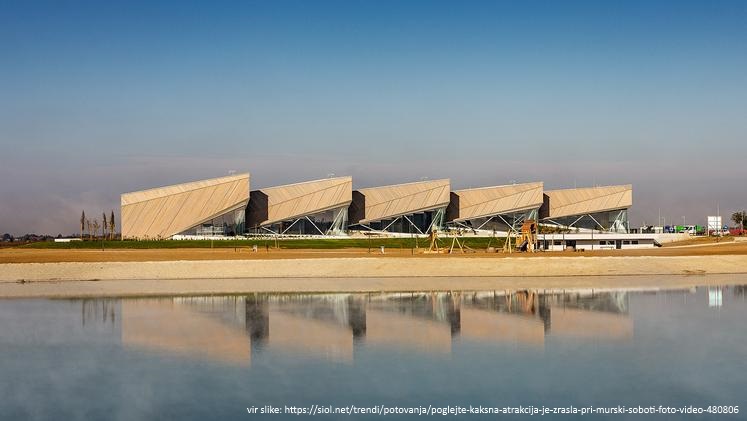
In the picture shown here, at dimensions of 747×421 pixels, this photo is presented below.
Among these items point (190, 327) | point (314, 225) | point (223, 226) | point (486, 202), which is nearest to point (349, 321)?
point (190, 327)

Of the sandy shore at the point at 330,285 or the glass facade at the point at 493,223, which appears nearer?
the sandy shore at the point at 330,285

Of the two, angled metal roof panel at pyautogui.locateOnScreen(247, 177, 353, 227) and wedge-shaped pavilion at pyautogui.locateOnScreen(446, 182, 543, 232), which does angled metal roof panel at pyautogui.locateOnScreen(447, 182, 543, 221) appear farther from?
angled metal roof panel at pyautogui.locateOnScreen(247, 177, 353, 227)

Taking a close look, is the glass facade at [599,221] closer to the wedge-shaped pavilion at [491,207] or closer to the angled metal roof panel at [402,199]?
the wedge-shaped pavilion at [491,207]

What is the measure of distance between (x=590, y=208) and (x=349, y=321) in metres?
64.9

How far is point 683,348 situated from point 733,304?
33.7 feet

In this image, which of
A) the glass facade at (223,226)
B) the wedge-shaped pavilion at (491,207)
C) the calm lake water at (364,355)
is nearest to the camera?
the calm lake water at (364,355)

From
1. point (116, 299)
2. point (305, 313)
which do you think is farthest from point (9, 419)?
point (116, 299)

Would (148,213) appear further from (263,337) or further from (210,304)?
(263,337)

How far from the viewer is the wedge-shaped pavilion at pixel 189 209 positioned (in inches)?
2621

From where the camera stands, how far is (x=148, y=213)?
6669 centimetres

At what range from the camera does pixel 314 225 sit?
73125 millimetres

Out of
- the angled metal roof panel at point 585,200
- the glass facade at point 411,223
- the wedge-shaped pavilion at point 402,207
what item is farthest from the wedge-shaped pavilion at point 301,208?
the angled metal roof panel at point 585,200

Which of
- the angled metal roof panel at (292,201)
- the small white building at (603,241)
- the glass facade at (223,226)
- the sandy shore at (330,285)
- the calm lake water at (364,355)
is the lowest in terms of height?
the calm lake water at (364,355)

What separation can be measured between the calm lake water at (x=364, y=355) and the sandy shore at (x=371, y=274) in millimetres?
6710
